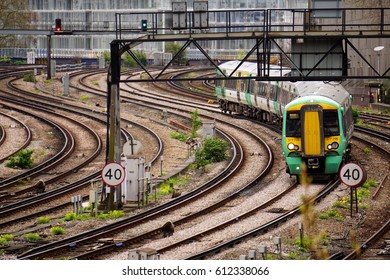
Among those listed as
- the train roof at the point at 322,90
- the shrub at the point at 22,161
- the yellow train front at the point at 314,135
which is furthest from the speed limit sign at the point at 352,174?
the shrub at the point at 22,161

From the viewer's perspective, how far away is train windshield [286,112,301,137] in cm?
3173

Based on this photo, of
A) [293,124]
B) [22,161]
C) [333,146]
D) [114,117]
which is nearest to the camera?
[114,117]

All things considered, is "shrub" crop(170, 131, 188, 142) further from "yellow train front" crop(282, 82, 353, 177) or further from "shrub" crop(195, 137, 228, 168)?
"yellow train front" crop(282, 82, 353, 177)

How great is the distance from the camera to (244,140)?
43.5 meters

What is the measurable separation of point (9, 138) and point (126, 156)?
53.7ft

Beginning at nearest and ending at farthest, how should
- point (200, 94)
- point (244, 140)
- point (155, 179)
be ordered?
1. point (155, 179)
2. point (244, 140)
3. point (200, 94)

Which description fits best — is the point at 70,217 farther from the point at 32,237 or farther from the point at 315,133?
the point at 315,133

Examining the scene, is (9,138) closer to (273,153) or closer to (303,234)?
(273,153)

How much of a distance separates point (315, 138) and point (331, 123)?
31.1 inches

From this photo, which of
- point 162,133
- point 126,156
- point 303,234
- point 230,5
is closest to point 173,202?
point 126,156

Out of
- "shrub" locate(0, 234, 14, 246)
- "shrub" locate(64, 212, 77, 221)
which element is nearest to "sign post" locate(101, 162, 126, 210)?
"shrub" locate(64, 212, 77, 221)

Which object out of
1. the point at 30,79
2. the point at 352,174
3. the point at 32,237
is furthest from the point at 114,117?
the point at 30,79

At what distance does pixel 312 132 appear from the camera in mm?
31484

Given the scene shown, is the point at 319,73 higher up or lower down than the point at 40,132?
higher up
